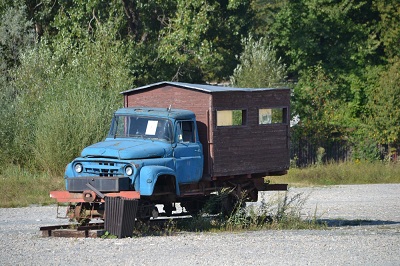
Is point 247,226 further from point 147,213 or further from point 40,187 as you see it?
point 40,187

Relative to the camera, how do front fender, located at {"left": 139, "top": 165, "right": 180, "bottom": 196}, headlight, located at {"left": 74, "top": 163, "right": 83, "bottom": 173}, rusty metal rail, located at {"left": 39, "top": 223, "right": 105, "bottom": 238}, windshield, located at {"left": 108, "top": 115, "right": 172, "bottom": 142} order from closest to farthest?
rusty metal rail, located at {"left": 39, "top": 223, "right": 105, "bottom": 238} < front fender, located at {"left": 139, "top": 165, "right": 180, "bottom": 196} < headlight, located at {"left": 74, "top": 163, "right": 83, "bottom": 173} < windshield, located at {"left": 108, "top": 115, "right": 172, "bottom": 142}

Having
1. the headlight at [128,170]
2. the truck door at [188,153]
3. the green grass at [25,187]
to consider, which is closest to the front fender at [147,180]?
the headlight at [128,170]

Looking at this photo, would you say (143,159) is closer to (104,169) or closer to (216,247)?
(104,169)

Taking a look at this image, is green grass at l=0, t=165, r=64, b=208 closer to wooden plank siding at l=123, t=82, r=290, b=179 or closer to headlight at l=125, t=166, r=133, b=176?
wooden plank siding at l=123, t=82, r=290, b=179

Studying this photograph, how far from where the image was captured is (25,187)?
28844 millimetres

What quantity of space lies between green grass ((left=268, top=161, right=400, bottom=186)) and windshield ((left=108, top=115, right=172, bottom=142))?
1487 cm

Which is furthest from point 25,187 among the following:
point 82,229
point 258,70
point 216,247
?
point 258,70

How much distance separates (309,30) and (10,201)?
1208 inches

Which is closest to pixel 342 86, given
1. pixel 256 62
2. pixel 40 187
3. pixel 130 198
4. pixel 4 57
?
pixel 256 62

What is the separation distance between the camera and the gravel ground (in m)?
14.9

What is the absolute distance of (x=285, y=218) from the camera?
822 inches

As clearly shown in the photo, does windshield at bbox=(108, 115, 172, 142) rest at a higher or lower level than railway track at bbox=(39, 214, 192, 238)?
higher

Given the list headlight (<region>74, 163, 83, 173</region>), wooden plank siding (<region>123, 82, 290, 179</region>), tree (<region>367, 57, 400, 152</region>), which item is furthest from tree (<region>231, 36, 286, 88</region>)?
headlight (<region>74, 163, 83, 173</region>)

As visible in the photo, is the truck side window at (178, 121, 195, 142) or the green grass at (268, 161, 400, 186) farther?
the green grass at (268, 161, 400, 186)
